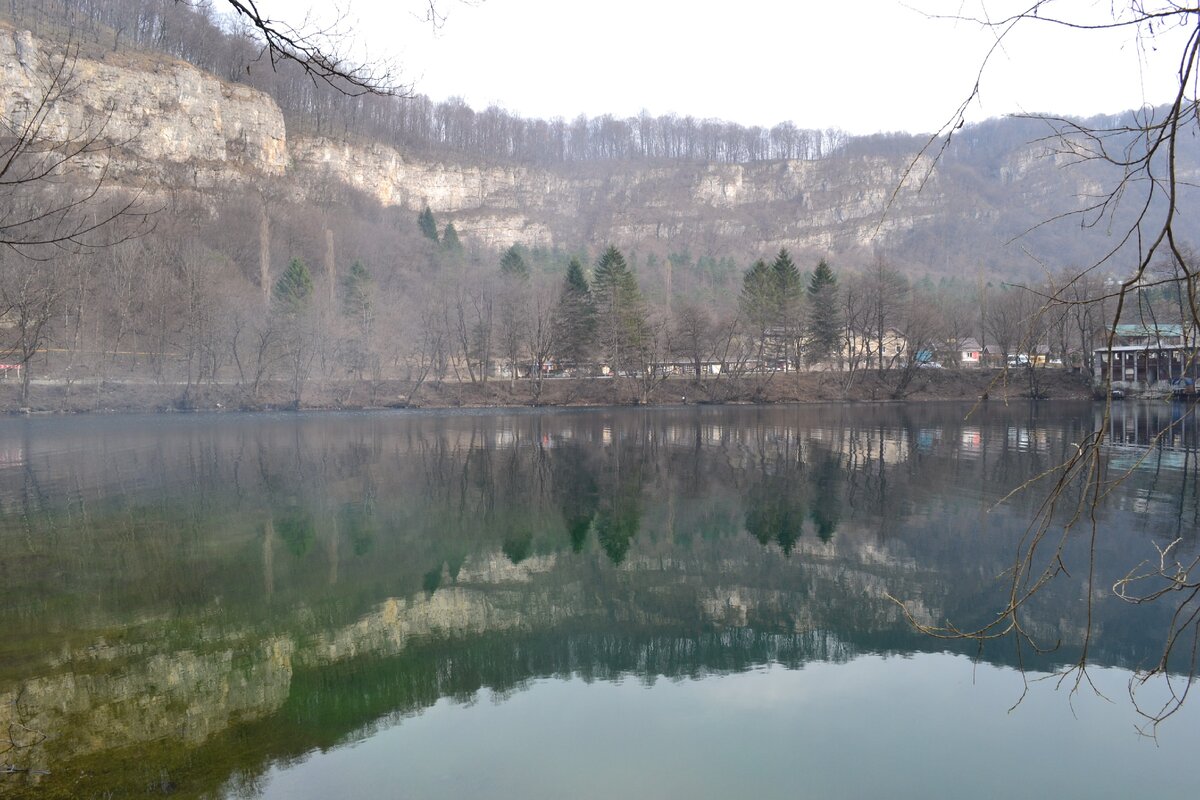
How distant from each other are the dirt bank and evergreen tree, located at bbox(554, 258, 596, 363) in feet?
8.22

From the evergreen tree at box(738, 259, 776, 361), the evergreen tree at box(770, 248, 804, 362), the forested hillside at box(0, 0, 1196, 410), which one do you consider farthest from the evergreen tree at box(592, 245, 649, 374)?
the evergreen tree at box(770, 248, 804, 362)

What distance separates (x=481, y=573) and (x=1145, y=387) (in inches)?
2270

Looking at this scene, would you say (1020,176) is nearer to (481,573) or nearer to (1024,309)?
(1024,309)

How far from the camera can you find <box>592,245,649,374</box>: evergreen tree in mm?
61188

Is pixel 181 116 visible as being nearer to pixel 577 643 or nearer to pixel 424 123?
pixel 424 123

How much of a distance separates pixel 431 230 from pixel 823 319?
4674cm

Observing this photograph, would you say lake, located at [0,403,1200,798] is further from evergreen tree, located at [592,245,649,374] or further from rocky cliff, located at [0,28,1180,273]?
rocky cliff, located at [0,28,1180,273]

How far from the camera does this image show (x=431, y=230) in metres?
89.7

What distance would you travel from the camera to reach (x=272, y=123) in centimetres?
10388

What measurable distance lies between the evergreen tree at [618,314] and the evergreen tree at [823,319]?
14135 mm

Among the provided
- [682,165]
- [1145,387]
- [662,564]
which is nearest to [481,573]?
[662,564]

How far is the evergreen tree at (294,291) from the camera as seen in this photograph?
194ft

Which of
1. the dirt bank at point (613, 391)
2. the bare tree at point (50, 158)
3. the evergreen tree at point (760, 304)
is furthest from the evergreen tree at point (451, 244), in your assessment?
the bare tree at point (50, 158)

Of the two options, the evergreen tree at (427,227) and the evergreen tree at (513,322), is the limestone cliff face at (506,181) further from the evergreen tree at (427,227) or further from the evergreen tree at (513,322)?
the evergreen tree at (513,322)
